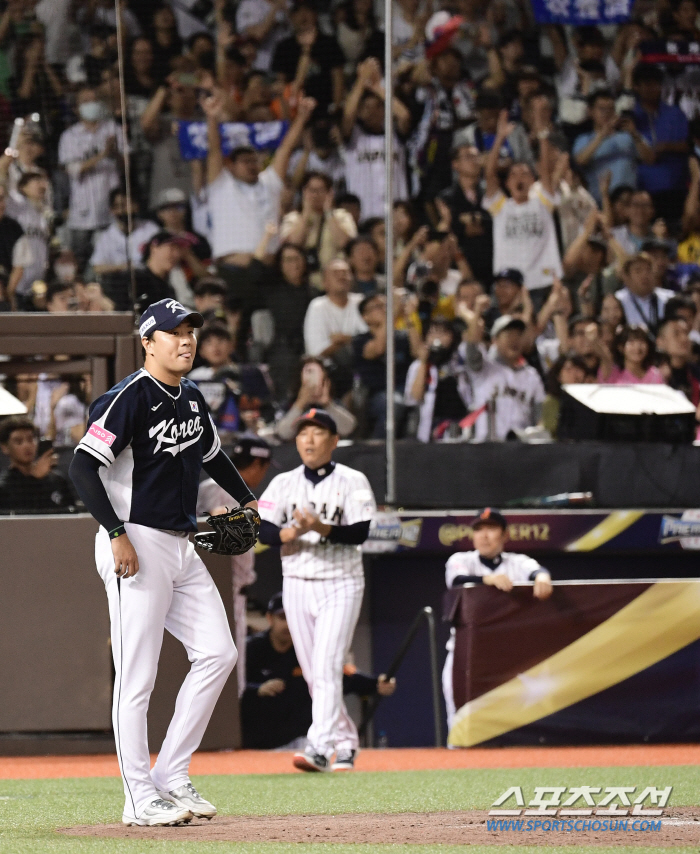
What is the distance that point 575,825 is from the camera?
395 cm

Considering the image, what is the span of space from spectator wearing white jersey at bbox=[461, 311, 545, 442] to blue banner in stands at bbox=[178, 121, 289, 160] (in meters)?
2.43

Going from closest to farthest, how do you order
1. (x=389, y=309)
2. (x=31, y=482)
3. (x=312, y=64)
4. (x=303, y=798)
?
(x=303, y=798) < (x=31, y=482) < (x=389, y=309) < (x=312, y=64)

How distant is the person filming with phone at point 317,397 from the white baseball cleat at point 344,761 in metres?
2.88

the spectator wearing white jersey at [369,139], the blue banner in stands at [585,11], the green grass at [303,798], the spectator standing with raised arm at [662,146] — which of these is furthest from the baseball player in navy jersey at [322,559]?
the blue banner in stands at [585,11]

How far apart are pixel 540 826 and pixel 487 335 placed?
20.2 feet

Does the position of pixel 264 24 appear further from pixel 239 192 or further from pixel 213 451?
pixel 213 451

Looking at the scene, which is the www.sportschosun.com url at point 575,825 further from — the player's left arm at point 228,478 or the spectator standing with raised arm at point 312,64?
the spectator standing with raised arm at point 312,64

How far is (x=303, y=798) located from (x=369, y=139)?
6942 mm

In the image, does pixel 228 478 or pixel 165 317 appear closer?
pixel 165 317

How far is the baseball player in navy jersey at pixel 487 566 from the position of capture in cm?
786

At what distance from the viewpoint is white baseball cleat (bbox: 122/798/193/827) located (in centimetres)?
401

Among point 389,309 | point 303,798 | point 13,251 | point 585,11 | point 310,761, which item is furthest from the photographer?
point 585,11

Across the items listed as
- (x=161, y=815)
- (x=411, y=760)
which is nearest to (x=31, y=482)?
(x=411, y=760)

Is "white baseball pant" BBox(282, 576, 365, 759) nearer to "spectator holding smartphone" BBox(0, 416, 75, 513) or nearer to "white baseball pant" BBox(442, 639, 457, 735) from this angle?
"white baseball pant" BBox(442, 639, 457, 735)
